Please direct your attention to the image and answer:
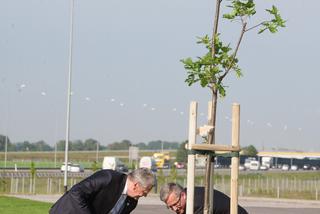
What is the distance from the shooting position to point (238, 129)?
346 inches

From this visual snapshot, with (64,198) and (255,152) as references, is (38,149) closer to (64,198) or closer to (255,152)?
(255,152)

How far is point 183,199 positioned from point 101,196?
29.5 inches

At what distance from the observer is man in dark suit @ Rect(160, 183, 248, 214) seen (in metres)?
8.35

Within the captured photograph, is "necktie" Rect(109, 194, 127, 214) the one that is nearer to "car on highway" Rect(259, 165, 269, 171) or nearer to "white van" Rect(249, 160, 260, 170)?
"white van" Rect(249, 160, 260, 170)

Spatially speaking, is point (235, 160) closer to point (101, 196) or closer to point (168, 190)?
point (168, 190)

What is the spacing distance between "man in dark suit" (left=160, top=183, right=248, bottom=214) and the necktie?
350 mm

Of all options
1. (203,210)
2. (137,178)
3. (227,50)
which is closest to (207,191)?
(203,210)

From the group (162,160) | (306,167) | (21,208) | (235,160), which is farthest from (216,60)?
(306,167)

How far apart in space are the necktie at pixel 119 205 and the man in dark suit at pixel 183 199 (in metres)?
0.35

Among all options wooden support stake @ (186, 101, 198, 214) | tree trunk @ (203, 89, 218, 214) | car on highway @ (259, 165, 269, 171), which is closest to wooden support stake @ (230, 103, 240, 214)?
tree trunk @ (203, 89, 218, 214)

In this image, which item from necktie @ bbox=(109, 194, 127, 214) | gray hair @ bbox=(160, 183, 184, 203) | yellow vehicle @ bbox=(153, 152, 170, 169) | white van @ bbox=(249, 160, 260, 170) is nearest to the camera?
gray hair @ bbox=(160, 183, 184, 203)

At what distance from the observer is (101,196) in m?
8.53

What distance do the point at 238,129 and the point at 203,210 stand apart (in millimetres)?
830

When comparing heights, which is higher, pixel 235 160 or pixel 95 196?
pixel 235 160
